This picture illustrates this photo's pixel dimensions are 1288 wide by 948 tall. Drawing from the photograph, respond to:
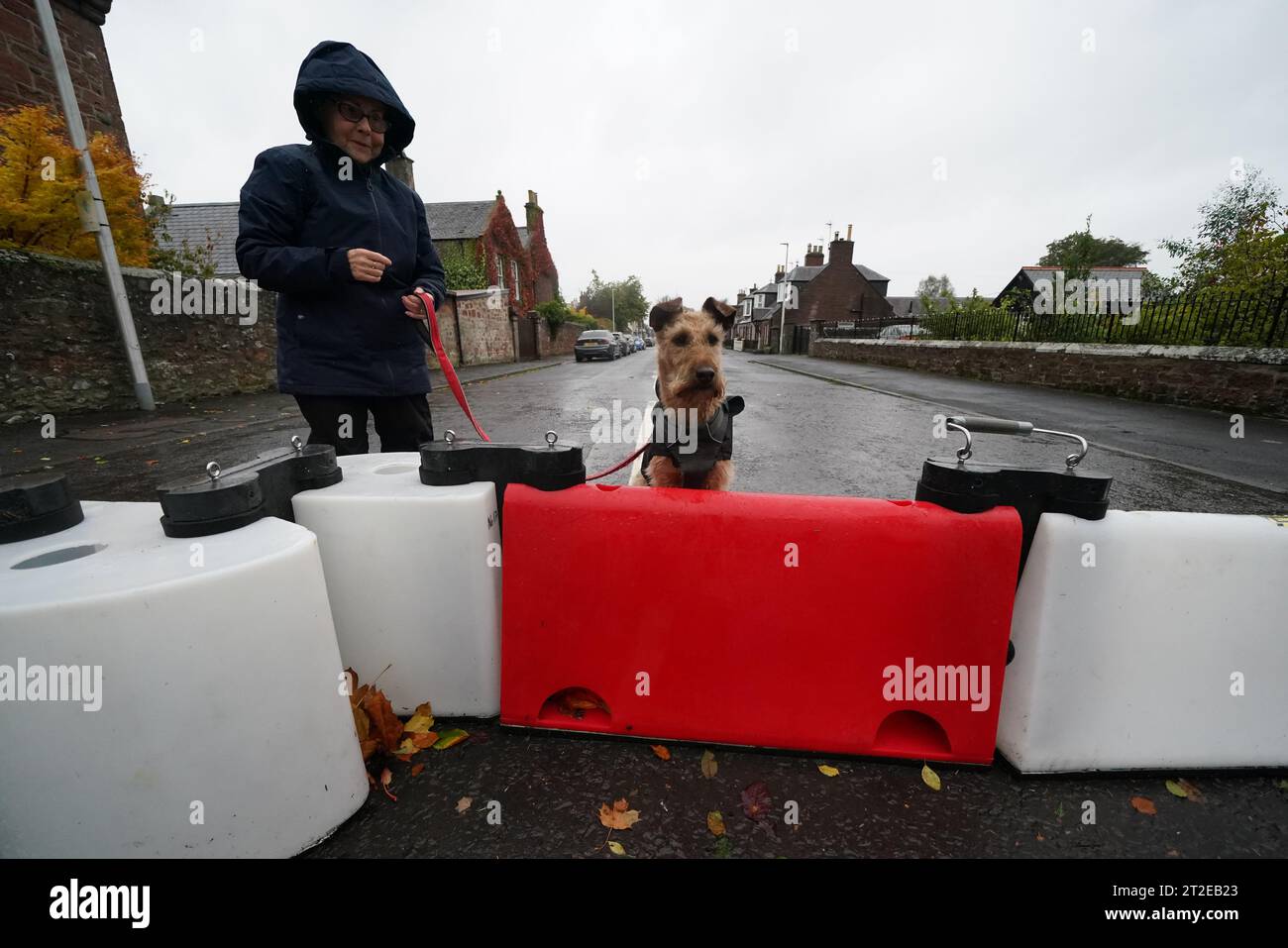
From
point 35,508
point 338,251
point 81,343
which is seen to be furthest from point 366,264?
point 81,343

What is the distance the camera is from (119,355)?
7.76 meters

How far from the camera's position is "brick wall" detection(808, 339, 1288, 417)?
809 cm

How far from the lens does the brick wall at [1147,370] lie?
8.09 metres

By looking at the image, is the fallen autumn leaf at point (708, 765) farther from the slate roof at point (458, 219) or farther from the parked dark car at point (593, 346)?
the slate roof at point (458, 219)

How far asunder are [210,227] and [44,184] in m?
18.1

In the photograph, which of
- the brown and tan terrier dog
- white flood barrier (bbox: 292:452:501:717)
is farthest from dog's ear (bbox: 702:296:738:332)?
white flood barrier (bbox: 292:452:501:717)

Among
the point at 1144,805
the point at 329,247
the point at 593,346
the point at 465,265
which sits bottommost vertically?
the point at 1144,805

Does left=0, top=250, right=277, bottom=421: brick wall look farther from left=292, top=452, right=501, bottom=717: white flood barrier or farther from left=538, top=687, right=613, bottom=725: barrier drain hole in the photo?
left=538, top=687, right=613, bottom=725: barrier drain hole

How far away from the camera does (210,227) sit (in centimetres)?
2102

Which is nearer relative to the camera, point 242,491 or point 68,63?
point 242,491

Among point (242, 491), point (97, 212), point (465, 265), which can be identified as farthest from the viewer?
point (465, 265)

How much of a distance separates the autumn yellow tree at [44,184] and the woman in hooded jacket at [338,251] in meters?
8.68

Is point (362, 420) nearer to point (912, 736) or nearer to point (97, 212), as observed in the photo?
point (912, 736)
